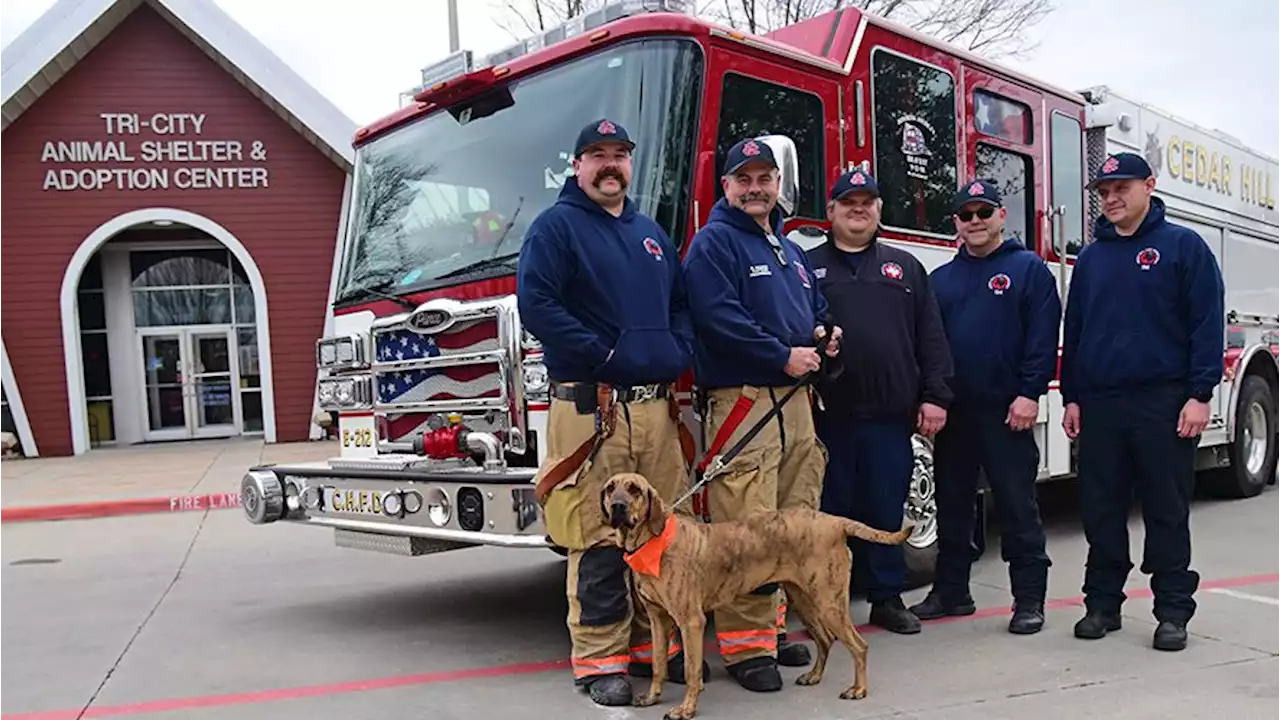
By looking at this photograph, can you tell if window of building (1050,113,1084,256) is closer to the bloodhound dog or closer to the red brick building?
the bloodhound dog

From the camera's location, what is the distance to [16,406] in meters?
15.6

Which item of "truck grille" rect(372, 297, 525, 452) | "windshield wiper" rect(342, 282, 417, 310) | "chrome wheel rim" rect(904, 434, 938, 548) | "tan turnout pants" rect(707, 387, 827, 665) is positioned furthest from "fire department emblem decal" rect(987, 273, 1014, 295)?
"windshield wiper" rect(342, 282, 417, 310)

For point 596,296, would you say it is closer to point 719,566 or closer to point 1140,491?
point 719,566

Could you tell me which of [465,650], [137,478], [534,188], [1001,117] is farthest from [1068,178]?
[137,478]

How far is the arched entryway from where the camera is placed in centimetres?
1697

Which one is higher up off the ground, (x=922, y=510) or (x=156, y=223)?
(x=156, y=223)

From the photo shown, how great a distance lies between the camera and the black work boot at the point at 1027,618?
4660mm

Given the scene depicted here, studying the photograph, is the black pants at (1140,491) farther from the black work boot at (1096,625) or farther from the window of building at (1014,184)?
the window of building at (1014,184)

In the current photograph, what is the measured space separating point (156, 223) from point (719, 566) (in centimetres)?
1496

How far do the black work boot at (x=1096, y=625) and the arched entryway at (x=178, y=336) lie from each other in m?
14.2

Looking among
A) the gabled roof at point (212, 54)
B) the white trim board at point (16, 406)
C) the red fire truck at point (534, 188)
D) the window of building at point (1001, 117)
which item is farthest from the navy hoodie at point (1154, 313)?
the white trim board at point (16, 406)

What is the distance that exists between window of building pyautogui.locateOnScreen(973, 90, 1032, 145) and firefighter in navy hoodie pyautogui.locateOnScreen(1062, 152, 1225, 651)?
4.74ft

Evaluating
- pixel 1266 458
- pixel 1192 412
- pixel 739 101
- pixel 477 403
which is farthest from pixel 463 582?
pixel 1266 458

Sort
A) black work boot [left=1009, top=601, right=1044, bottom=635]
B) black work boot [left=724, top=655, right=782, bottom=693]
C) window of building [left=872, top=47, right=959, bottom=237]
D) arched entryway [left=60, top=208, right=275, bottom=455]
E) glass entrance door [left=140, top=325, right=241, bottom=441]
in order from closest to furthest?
black work boot [left=724, top=655, right=782, bottom=693], black work boot [left=1009, top=601, right=1044, bottom=635], window of building [left=872, top=47, right=959, bottom=237], arched entryway [left=60, top=208, right=275, bottom=455], glass entrance door [left=140, top=325, right=241, bottom=441]
